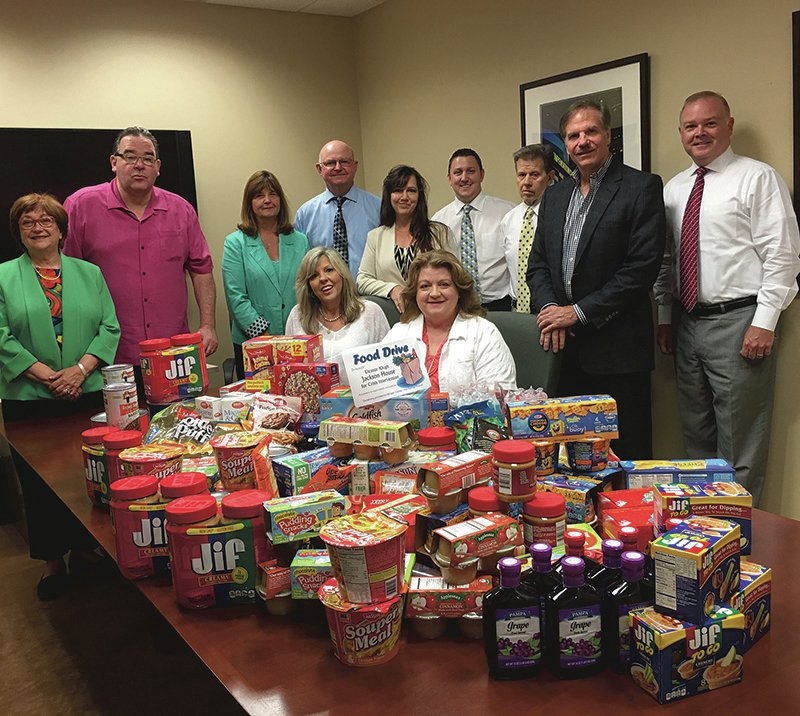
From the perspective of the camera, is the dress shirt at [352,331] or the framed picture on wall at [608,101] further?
the framed picture on wall at [608,101]

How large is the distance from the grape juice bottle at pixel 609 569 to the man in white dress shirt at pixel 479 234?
283 centimetres

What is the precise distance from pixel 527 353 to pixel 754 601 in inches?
73.9

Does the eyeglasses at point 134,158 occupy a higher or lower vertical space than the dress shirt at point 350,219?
higher

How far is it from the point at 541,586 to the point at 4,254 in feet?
14.1

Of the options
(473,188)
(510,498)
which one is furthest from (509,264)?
(510,498)

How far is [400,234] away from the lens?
3.71 meters

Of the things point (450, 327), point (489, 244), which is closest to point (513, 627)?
point (450, 327)

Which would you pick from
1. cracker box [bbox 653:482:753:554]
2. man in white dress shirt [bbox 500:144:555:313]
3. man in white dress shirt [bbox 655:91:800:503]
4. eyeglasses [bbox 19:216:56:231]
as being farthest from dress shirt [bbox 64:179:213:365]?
cracker box [bbox 653:482:753:554]

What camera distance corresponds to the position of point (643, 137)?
3.73m

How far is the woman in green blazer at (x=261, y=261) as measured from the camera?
3.95 m

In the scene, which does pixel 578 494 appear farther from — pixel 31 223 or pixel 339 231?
pixel 339 231

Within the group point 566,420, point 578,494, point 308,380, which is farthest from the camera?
point 308,380

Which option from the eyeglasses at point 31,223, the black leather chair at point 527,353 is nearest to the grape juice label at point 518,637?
the black leather chair at point 527,353

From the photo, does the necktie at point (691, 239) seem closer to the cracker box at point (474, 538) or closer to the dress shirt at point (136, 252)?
the cracker box at point (474, 538)
